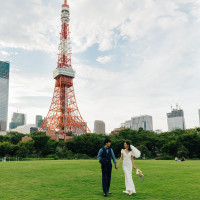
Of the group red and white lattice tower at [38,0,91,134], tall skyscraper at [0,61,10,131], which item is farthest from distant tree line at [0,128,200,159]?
tall skyscraper at [0,61,10,131]

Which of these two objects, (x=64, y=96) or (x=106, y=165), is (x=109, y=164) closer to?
(x=106, y=165)

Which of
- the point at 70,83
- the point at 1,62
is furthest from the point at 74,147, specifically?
the point at 1,62

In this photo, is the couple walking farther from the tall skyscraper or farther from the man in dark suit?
the tall skyscraper

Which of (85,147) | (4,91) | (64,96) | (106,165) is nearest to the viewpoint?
(106,165)

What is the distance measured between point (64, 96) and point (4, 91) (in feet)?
328

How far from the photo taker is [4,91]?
5960 inches

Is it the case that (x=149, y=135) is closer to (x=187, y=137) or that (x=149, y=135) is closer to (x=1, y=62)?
(x=187, y=137)

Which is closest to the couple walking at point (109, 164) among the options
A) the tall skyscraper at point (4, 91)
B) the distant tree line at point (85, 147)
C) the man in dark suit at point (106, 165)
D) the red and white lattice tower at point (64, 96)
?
the man in dark suit at point (106, 165)

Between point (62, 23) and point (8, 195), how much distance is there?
78.0 meters

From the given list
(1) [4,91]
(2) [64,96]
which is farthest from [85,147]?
(1) [4,91]

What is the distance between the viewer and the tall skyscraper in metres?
149

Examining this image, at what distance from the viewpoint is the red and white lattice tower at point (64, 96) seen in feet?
218

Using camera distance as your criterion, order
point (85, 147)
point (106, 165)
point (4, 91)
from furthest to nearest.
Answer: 1. point (4, 91)
2. point (85, 147)
3. point (106, 165)

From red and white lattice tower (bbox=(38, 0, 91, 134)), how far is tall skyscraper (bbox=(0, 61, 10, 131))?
91.0 metres
